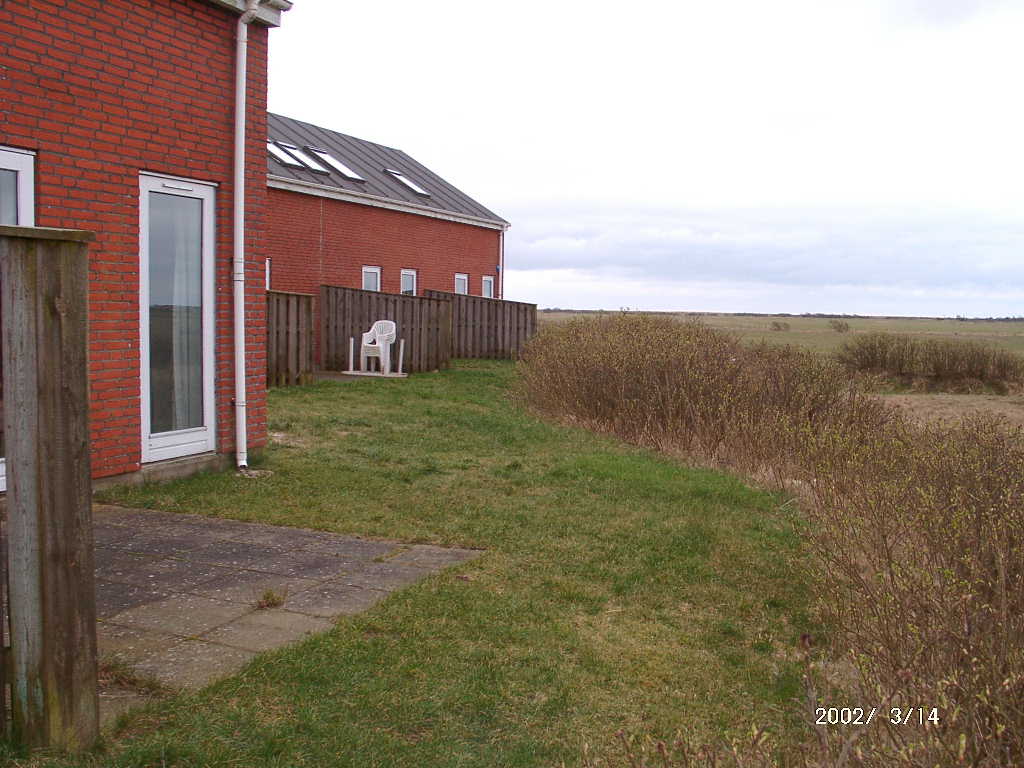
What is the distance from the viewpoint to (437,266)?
90.3 feet

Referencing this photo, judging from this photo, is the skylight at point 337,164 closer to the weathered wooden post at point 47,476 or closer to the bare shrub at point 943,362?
the bare shrub at point 943,362

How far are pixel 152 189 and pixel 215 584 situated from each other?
3.74m

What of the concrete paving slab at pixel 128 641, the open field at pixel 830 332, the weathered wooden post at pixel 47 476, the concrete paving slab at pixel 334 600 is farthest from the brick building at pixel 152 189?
the open field at pixel 830 332

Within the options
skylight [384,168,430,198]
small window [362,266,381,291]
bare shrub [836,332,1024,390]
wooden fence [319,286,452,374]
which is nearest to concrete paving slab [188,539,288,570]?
wooden fence [319,286,452,374]

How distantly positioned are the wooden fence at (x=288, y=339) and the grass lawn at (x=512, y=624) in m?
5.65

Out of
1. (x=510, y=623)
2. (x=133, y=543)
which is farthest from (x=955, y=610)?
(x=133, y=543)

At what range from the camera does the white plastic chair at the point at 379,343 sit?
715 inches

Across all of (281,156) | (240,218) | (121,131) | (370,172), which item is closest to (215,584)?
(121,131)

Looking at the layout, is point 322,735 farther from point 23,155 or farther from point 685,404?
point 685,404

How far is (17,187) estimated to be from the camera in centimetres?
659

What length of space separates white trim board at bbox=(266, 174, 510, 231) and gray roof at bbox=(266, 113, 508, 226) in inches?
3.2

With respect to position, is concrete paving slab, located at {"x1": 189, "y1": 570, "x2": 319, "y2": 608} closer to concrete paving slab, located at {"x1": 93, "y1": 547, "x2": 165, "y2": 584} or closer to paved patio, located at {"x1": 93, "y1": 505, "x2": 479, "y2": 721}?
paved patio, located at {"x1": 93, "y1": 505, "x2": 479, "y2": 721}

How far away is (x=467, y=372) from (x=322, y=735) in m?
16.2

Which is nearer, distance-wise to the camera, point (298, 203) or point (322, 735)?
point (322, 735)
